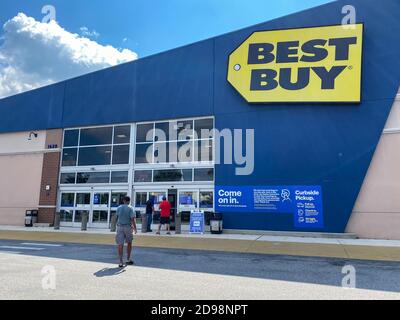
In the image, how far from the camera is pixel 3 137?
83.3 ft

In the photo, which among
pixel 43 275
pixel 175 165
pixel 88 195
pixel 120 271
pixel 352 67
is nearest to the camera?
pixel 43 275

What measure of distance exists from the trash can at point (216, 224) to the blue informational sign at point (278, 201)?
66 centimetres

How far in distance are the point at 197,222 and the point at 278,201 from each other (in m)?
4.08

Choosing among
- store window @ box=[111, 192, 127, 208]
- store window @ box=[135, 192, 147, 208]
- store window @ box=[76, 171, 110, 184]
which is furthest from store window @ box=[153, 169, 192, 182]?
store window @ box=[76, 171, 110, 184]

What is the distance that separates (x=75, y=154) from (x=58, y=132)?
7.06 ft

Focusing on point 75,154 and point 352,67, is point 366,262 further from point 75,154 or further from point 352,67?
point 75,154

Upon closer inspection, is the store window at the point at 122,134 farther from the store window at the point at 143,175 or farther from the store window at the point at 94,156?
the store window at the point at 143,175

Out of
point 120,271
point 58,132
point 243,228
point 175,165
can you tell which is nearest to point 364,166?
point 243,228

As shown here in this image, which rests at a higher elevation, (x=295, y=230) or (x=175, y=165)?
(x=175, y=165)

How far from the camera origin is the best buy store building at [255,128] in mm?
16141

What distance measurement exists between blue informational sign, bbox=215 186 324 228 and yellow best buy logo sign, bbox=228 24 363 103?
173 inches

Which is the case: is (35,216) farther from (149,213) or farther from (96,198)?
(149,213)

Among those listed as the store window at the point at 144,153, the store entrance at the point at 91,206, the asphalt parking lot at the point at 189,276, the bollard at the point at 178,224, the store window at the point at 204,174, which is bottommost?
the asphalt parking lot at the point at 189,276

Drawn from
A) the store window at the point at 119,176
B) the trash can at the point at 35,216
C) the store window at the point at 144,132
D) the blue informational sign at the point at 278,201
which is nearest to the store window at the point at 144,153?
the store window at the point at 144,132
